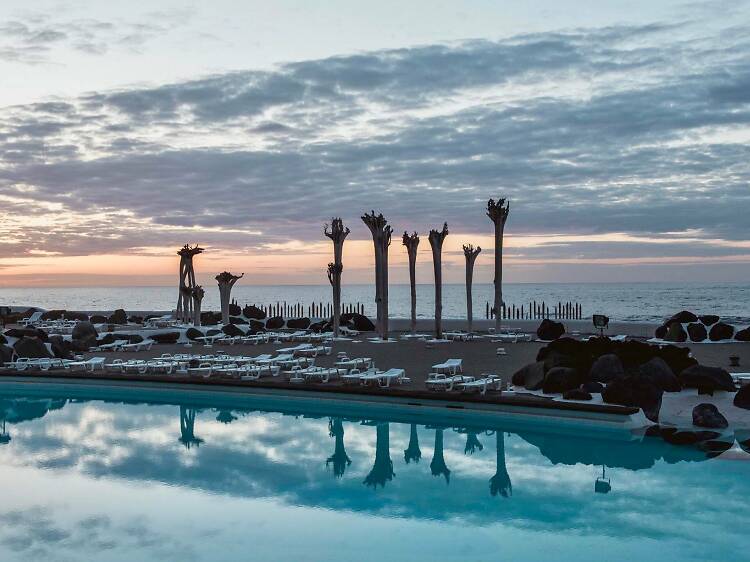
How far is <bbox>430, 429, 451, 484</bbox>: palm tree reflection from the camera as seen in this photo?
41.3ft

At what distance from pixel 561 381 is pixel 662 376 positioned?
203 cm

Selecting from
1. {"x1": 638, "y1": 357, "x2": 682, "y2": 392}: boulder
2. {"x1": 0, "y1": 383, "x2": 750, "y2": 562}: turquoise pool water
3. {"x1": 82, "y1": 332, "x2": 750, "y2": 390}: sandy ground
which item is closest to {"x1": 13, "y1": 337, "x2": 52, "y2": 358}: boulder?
{"x1": 82, "y1": 332, "x2": 750, "y2": 390}: sandy ground

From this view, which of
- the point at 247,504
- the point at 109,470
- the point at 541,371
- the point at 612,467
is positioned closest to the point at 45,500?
the point at 109,470

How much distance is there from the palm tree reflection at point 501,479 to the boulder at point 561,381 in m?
2.42

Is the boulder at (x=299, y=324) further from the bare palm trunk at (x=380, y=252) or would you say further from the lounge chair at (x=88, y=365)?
the lounge chair at (x=88, y=365)

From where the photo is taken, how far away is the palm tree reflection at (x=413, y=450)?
13570mm

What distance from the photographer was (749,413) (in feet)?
47.5

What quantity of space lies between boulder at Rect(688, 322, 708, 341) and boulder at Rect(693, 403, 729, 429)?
12949mm

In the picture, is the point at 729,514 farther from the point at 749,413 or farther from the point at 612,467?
the point at 749,413

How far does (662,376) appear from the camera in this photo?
51.8 feet

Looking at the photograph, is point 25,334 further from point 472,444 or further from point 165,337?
point 472,444

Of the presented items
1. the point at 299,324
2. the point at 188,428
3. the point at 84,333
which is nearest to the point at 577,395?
the point at 188,428

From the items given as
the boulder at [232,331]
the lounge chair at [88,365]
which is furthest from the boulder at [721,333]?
the lounge chair at [88,365]

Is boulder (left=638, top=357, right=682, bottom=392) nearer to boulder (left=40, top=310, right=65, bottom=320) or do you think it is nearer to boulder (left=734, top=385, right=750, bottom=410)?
boulder (left=734, top=385, right=750, bottom=410)
